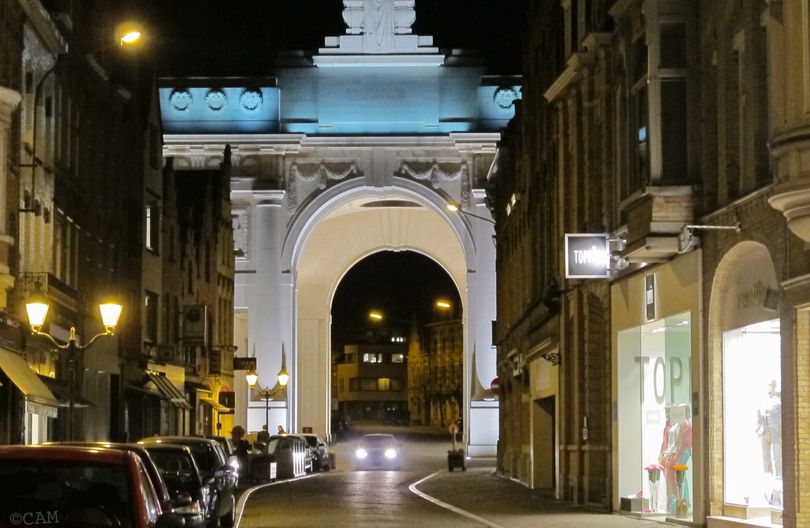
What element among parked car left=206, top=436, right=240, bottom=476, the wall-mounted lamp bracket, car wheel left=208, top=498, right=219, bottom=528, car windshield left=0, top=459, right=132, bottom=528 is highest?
the wall-mounted lamp bracket

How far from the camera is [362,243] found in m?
84.4

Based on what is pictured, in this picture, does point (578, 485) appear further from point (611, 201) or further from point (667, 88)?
point (667, 88)

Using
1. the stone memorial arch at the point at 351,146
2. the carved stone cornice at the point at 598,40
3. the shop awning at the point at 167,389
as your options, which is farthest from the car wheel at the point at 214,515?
the stone memorial arch at the point at 351,146

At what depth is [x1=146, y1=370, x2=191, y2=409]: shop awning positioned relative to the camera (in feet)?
153

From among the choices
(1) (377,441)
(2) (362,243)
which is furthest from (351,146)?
(1) (377,441)

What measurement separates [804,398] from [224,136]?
173 feet

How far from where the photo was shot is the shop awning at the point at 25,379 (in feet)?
93.5

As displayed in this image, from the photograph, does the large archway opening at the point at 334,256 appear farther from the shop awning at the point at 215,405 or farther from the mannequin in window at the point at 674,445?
the mannequin in window at the point at 674,445

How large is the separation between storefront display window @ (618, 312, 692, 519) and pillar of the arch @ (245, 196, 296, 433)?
42.9 m

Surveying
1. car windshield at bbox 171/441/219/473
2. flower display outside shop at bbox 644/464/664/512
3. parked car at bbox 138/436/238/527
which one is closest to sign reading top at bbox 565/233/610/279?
flower display outside shop at bbox 644/464/664/512

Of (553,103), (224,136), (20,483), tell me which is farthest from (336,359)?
(20,483)

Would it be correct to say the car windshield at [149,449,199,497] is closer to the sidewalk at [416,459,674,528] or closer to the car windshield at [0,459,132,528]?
the sidewalk at [416,459,674,528]

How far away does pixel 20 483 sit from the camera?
10.7 meters

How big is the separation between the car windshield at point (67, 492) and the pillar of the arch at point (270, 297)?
5992cm
